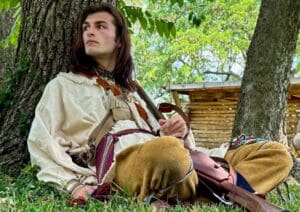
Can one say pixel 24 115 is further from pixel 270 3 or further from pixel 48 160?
pixel 270 3

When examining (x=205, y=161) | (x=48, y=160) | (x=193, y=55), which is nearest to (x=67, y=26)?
(x=48, y=160)

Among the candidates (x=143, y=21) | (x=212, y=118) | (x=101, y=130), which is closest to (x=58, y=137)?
(x=101, y=130)

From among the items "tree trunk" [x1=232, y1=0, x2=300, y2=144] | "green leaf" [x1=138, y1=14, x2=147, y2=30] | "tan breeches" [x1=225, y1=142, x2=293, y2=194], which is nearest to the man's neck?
"tan breeches" [x1=225, y1=142, x2=293, y2=194]

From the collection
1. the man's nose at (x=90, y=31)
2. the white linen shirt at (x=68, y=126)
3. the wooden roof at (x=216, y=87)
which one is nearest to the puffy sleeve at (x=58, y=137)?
the white linen shirt at (x=68, y=126)

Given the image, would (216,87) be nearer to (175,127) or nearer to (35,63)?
(35,63)

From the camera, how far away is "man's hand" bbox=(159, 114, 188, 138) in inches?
104

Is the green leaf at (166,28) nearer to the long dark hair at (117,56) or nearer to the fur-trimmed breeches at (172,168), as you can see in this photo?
the long dark hair at (117,56)

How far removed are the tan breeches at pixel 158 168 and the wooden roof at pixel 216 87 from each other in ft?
20.9

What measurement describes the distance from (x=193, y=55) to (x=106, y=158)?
1488 centimetres

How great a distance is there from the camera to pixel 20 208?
204cm

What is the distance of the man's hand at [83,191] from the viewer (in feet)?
7.75

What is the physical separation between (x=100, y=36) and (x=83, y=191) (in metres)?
0.96

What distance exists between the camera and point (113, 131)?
274 centimetres

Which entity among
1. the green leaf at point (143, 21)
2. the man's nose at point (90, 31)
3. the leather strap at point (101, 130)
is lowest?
the leather strap at point (101, 130)
